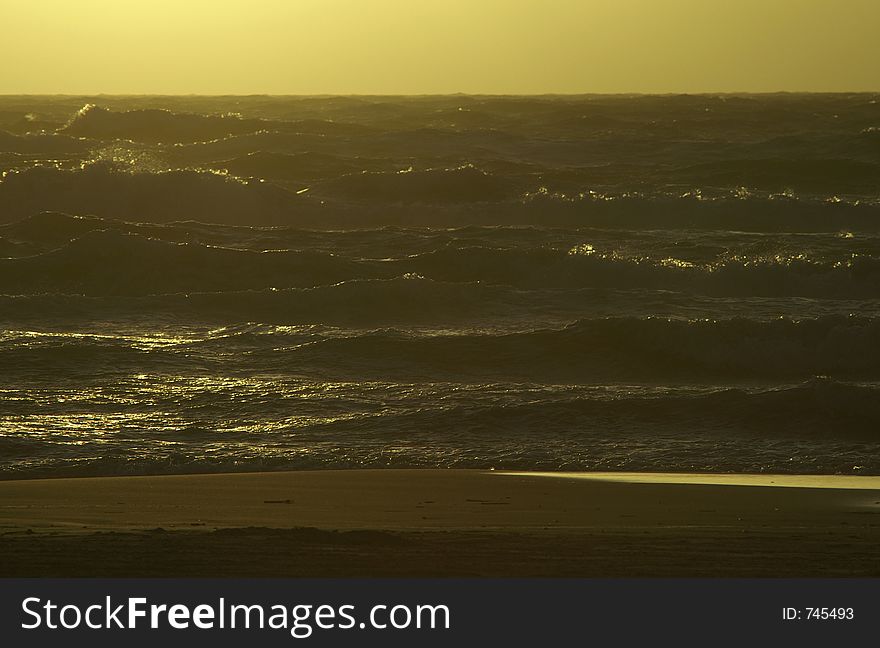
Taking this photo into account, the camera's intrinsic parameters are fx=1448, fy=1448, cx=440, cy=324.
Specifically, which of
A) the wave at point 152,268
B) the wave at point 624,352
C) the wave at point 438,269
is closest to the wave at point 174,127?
the wave at point 438,269

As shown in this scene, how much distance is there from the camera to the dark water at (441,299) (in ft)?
42.2

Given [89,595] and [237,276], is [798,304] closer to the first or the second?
[237,276]

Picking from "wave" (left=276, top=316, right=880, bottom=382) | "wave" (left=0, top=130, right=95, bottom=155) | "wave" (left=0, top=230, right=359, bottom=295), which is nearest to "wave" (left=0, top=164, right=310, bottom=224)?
"wave" (left=0, top=230, right=359, bottom=295)

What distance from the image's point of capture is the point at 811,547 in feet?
27.7

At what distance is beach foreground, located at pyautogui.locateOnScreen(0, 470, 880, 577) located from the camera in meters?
7.83

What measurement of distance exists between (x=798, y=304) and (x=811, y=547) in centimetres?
1345

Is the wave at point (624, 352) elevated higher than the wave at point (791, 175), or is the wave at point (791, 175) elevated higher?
the wave at point (791, 175)

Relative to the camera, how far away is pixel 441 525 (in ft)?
30.1

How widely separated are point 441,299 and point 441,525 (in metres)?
11.6

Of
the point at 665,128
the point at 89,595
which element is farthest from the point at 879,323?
the point at 665,128

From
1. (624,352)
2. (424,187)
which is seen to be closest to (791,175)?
(424,187)

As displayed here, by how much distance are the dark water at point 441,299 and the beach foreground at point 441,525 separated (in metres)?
0.80

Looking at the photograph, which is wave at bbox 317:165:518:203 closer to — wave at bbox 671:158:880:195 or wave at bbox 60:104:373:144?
wave at bbox 671:158:880:195

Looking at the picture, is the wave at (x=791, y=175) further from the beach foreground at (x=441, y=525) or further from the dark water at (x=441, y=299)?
the beach foreground at (x=441, y=525)
